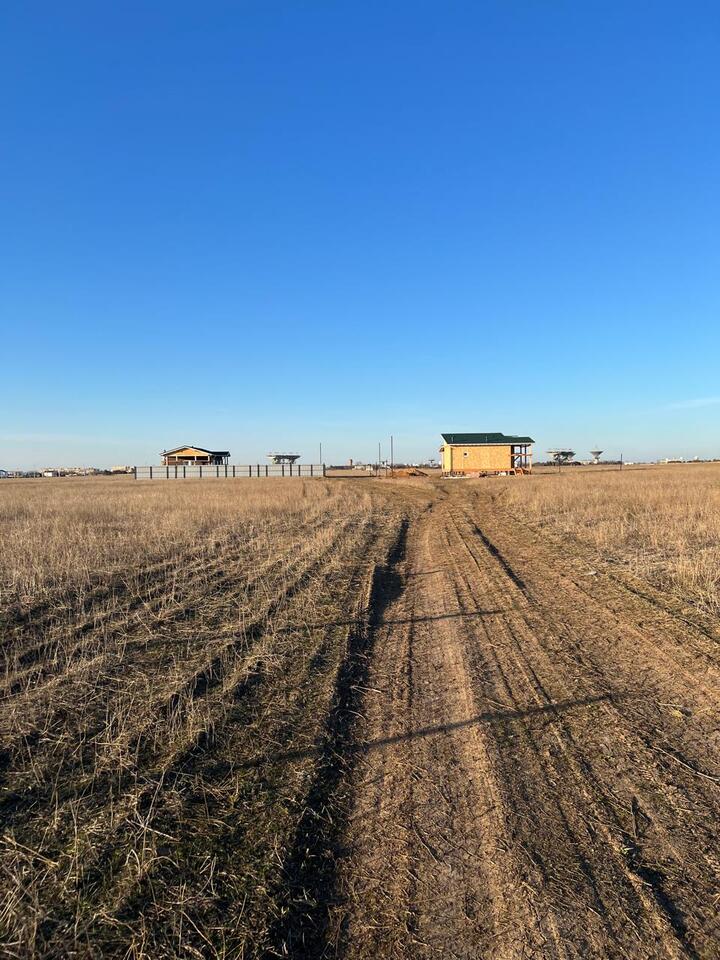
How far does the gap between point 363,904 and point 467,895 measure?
1.74ft

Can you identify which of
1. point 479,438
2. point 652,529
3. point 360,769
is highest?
point 479,438

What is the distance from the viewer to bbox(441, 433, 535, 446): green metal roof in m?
69.6

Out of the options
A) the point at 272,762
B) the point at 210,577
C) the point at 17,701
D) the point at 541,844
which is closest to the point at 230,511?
the point at 210,577

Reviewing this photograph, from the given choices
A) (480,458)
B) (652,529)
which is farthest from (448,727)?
(480,458)

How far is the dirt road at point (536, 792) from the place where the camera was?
282 centimetres

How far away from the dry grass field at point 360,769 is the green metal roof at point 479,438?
60.1 m

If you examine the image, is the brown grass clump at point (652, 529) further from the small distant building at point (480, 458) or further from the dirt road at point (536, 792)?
the small distant building at point (480, 458)

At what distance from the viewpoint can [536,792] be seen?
393 cm

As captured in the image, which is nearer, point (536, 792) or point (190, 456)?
point (536, 792)

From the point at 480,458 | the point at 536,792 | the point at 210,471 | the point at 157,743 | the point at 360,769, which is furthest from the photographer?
the point at 210,471

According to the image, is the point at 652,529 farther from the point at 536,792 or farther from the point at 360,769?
the point at 360,769

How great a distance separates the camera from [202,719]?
16.5 ft

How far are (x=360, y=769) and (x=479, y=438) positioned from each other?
6868 centimetres

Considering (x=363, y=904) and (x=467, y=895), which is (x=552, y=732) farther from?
(x=363, y=904)
